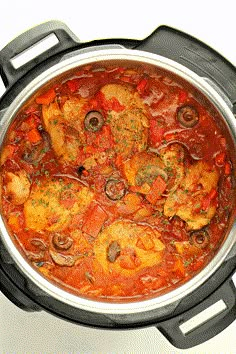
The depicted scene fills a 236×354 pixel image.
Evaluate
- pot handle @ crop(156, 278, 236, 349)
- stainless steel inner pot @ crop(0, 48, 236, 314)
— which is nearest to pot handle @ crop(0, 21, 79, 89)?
stainless steel inner pot @ crop(0, 48, 236, 314)

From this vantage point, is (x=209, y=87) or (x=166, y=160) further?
(x=166, y=160)

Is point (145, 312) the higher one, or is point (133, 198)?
point (133, 198)

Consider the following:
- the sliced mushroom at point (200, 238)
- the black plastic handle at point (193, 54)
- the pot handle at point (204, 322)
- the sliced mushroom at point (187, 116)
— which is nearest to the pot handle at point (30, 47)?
the black plastic handle at point (193, 54)

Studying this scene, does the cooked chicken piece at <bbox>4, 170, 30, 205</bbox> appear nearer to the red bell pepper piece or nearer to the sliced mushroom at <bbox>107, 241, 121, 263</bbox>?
the red bell pepper piece

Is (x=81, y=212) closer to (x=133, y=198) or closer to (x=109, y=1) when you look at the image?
(x=133, y=198)

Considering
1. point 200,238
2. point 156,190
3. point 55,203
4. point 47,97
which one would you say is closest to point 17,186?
point 55,203

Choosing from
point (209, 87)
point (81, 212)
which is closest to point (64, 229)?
point (81, 212)
